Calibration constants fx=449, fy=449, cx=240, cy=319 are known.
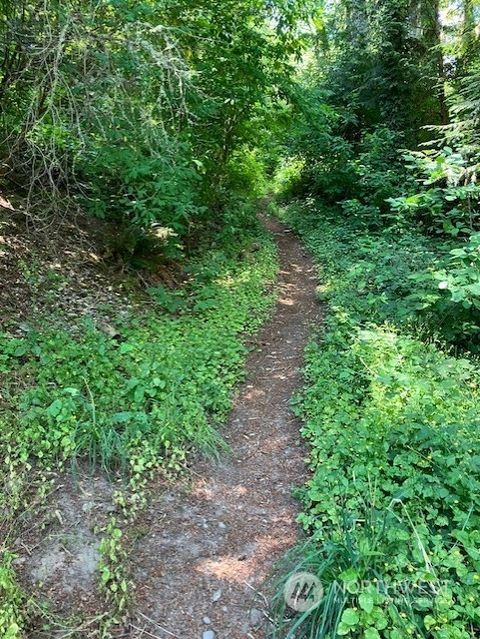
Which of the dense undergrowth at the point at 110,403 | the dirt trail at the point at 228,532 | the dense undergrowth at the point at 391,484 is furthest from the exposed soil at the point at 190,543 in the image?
the dense undergrowth at the point at 391,484

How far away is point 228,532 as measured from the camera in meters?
3.33

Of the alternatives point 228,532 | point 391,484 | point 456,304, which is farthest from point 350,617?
point 456,304

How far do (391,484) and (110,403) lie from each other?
2393 mm

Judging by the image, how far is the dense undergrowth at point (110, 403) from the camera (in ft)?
10.1

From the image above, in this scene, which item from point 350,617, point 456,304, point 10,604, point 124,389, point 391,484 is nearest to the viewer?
point 350,617

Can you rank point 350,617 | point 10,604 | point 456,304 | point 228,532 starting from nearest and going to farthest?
point 350,617 → point 10,604 → point 228,532 → point 456,304

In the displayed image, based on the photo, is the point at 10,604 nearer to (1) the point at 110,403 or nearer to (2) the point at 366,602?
(1) the point at 110,403

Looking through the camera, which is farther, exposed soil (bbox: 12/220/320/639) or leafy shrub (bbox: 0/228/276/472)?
leafy shrub (bbox: 0/228/276/472)

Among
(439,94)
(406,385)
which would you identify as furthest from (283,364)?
(439,94)

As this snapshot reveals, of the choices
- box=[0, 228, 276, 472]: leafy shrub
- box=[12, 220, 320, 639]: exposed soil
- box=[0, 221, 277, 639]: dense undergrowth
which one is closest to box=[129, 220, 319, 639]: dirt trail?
box=[12, 220, 320, 639]: exposed soil

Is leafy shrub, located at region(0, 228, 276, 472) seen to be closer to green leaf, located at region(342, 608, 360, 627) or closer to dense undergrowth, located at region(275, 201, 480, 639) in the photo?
dense undergrowth, located at region(275, 201, 480, 639)

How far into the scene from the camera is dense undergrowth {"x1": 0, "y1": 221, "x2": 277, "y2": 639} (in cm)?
309

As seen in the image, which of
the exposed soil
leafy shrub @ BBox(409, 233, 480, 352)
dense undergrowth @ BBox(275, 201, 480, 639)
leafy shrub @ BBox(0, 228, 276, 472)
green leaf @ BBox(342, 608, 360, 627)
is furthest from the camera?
leafy shrub @ BBox(409, 233, 480, 352)

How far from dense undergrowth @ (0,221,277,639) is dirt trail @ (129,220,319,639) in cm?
19
